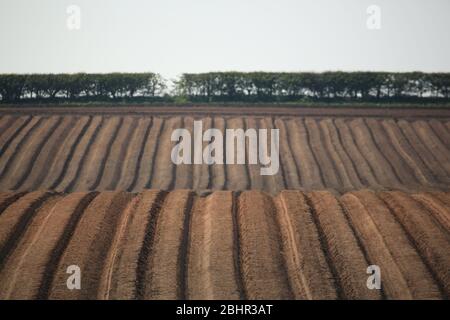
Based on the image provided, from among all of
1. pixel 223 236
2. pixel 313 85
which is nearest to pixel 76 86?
pixel 313 85

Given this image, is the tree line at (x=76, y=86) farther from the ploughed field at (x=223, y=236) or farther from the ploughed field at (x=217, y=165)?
the ploughed field at (x=223, y=236)

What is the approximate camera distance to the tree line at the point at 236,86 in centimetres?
4566

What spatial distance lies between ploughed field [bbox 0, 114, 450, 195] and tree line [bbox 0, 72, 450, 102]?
9.83m

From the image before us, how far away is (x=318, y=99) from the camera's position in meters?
46.7

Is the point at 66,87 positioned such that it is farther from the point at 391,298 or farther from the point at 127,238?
the point at 391,298

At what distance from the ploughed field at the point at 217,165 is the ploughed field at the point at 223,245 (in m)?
9.21

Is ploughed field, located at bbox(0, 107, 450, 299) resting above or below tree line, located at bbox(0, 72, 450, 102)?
below

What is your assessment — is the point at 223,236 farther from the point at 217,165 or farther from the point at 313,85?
the point at 313,85

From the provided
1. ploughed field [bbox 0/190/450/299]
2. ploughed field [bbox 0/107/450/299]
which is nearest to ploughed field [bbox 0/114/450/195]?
ploughed field [bbox 0/107/450/299]

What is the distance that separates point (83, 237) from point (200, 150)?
17.1 metres

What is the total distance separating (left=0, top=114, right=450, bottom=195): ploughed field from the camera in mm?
28203

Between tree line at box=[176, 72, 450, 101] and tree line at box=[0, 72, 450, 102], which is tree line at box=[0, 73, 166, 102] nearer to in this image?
tree line at box=[0, 72, 450, 102]

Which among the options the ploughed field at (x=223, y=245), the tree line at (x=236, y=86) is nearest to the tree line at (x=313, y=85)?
the tree line at (x=236, y=86)

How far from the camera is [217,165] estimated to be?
30234 mm
